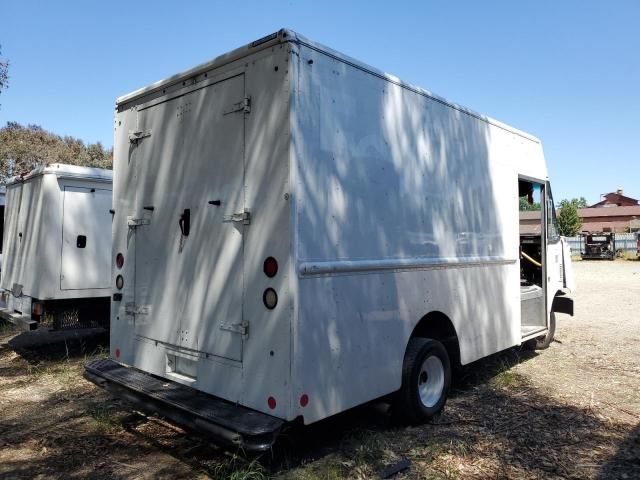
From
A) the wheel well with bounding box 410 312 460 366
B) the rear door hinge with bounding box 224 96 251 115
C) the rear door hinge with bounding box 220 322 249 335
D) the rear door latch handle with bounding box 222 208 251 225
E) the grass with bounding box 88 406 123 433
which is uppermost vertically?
the rear door hinge with bounding box 224 96 251 115

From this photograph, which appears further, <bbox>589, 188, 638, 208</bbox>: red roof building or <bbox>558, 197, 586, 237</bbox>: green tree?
<bbox>589, 188, 638, 208</bbox>: red roof building

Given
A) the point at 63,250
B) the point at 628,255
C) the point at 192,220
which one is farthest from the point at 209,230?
the point at 628,255

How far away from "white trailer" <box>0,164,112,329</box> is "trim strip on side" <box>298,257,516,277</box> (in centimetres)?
516

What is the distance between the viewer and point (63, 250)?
24.1ft

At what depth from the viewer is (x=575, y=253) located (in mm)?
40000

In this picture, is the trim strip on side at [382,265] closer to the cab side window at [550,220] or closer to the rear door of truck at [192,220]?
the rear door of truck at [192,220]

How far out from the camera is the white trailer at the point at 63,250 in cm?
725

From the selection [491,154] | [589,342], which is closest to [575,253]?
[589,342]

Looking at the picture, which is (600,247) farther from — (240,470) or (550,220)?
(240,470)

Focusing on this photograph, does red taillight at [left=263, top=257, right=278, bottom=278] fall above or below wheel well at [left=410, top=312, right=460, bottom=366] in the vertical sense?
above

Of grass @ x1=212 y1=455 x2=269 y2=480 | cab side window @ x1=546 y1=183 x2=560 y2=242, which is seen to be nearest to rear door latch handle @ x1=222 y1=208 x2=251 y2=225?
grass @ x1=212 y1=455 x2=269 y2=480

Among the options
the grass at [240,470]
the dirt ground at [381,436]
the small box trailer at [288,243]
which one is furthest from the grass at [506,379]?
the grass at [240,470]

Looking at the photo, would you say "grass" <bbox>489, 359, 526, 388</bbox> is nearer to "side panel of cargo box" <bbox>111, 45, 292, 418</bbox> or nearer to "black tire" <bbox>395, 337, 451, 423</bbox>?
"black tire" <bbox>395, 337, 451, 423</bbox>

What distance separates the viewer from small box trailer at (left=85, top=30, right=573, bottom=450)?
346 centimetres
